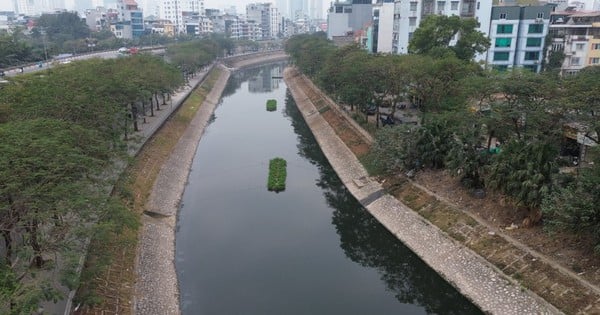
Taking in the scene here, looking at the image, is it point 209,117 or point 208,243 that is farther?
point 209,117

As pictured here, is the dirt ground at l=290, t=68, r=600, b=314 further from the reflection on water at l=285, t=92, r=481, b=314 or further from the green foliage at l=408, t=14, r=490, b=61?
the green foliage at l=408, t=14, r=490, b=61

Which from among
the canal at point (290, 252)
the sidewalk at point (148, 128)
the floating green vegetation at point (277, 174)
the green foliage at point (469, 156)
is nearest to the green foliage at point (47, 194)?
the sidewalk at point (148, 128)

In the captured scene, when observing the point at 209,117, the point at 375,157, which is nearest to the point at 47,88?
the point at 375,157

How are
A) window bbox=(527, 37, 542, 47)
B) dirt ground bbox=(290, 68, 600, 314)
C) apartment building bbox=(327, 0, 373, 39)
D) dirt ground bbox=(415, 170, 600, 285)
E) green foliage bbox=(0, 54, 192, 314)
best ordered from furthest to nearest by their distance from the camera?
apartment building bbox=(327, 0, 373, 39) < window bbox=(527, 37, 542, 47) < dirt ground bbox=(415, 170, 600, 285) < dirt ground bbox=(290, 68, 600, 314) < green foliage bbox=(0, 54, 192, 314)

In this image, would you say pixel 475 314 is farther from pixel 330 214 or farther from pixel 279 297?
pixel 330 214

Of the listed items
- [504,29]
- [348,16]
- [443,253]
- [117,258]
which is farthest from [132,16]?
[443,253]

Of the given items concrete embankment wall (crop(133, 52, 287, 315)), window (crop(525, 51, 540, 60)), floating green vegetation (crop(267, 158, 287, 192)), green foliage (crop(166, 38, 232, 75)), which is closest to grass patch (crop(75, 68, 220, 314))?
concrete embankment wall (crop(133, 52, 287, 315))

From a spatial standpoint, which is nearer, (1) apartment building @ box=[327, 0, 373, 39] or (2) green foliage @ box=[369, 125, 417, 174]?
(2) green foliage @ box=[369, 125, 417, 174]

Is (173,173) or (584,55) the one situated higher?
(584,55)
